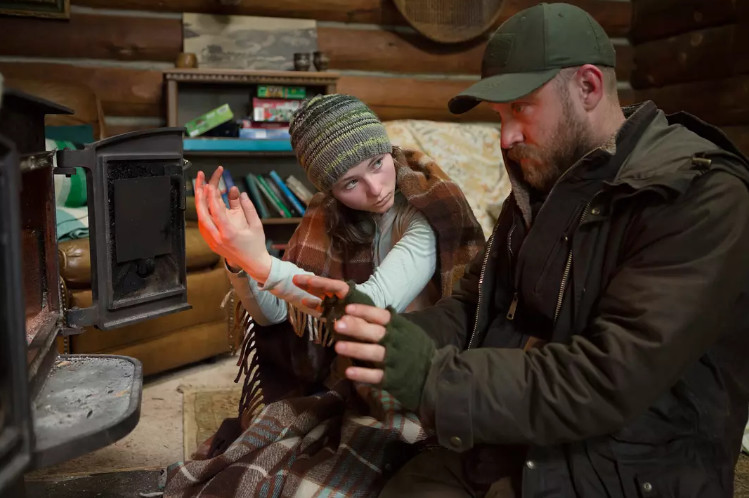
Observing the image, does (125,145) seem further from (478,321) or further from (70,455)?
(478,321)

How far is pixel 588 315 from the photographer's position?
1.18 m

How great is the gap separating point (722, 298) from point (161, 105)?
3.26 meters

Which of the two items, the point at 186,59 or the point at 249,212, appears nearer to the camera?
the point at 249,212

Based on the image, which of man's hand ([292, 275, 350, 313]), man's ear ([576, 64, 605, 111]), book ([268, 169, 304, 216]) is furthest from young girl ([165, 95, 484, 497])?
book ([268, 169, 304, 216])

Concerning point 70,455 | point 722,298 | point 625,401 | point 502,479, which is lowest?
point 502,479

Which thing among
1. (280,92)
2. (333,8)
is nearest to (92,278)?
(280,92)

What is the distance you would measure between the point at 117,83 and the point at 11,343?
9.79 ft

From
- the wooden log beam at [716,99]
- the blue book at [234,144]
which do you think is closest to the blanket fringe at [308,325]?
the blue book at [234,144]

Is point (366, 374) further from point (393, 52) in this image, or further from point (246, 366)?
point (393, 52)

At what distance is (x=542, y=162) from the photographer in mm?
1293

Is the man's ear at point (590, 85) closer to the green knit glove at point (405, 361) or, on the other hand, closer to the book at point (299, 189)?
the green knit glove at point (405, 361)

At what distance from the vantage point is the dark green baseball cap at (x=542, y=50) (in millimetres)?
1222

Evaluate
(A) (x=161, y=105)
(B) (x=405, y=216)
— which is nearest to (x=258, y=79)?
(A) (x=161, y=105)

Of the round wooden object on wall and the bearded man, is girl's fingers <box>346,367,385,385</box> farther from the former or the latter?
the round wooden object on wall
